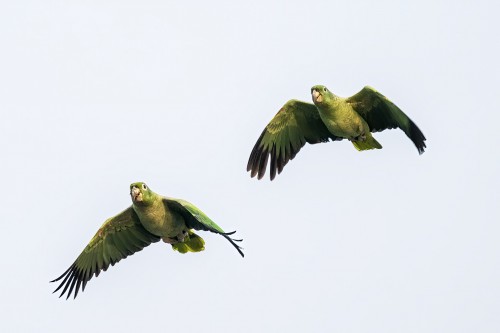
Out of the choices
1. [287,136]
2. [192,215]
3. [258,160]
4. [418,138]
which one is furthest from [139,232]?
[418,138]

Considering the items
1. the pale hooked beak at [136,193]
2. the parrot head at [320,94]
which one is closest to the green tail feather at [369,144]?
the parrot head at [320,94]

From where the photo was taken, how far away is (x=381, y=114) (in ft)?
74.8

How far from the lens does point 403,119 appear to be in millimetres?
22469

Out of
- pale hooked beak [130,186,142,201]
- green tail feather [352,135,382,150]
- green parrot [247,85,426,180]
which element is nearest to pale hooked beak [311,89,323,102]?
green parrot [247,85,426,180]

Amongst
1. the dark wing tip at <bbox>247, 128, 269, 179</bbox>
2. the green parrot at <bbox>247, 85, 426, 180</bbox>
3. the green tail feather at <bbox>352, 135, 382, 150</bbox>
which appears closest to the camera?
the green parrot at <bbox>247, 85, 426, 180</bbox>

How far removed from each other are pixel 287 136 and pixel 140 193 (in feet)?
14.7

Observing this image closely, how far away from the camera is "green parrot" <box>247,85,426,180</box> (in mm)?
22188

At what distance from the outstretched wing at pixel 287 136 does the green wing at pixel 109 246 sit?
313 centimetres

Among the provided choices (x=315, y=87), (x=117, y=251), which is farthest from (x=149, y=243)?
(x=315, y=87)

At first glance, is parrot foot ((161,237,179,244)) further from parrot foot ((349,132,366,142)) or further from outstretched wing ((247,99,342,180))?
parrot foot ((349,132,366,142))

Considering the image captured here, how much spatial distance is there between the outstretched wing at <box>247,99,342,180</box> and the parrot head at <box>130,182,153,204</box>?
398 centimetres

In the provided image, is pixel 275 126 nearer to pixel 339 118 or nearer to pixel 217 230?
pixel 339 118

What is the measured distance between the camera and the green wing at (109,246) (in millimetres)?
21922

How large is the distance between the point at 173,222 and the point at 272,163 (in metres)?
3.57
